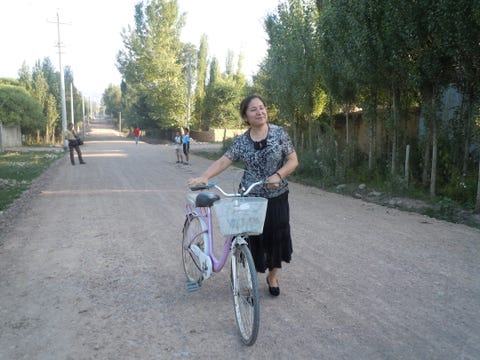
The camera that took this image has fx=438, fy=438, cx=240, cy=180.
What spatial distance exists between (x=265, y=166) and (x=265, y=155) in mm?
107

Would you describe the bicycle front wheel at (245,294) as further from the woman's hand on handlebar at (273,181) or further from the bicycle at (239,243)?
the woman's hand on handlebar at (273,181)

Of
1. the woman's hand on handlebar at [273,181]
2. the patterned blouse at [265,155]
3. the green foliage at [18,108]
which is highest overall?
the green foliage at [18,108]

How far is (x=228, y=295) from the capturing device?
452cm

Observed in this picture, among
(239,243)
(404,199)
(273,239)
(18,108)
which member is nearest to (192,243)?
(273,239)

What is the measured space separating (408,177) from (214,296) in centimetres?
826

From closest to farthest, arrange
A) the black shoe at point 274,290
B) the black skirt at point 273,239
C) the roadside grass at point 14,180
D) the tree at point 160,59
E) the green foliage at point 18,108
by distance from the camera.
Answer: the black skirt at point 273,239, the black shoe at point 274,290, the roadside grass at point 14,180, the green foliage at point 18,108, the tree at point 160,59

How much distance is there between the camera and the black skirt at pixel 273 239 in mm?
4086

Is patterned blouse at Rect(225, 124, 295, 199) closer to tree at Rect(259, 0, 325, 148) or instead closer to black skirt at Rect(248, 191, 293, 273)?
black skirt at Rect(248, 191, 293, 273)

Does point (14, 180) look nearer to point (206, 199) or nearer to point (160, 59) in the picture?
point (206, 199)

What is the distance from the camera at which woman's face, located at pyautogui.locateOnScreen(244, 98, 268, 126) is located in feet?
13.0

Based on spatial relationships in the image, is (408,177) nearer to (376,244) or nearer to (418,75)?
(418,75)

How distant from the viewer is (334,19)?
1222cm

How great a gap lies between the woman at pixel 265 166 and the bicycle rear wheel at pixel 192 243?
601mm

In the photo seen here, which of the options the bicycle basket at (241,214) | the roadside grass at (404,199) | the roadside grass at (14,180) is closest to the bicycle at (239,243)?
the bicycle basket at (241,214)
